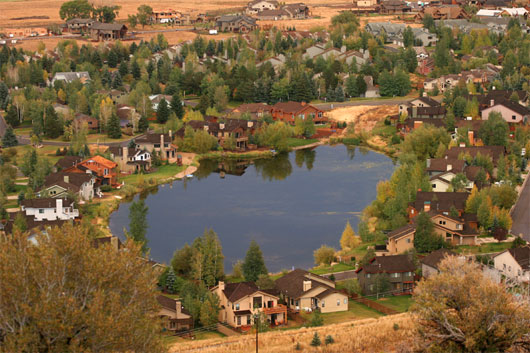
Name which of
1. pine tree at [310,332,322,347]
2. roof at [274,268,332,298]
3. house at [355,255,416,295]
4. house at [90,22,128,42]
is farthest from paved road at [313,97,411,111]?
pine tree at [310,332,322,347]

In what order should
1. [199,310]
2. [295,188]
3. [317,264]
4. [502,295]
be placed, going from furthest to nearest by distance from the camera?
[295,188] < [317,264] < [199,310] < [502,295]

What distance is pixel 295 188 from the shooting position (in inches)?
1912

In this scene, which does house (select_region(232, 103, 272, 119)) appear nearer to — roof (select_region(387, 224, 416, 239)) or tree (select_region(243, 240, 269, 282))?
roof (select_region(387, 224, 416, 239))

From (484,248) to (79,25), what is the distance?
68580mm

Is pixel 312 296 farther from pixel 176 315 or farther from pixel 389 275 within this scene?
pixel 176 315

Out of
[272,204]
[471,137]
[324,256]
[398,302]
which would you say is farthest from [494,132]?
[398,302]

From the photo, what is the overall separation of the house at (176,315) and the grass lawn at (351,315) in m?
3.77

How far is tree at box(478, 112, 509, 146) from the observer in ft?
167

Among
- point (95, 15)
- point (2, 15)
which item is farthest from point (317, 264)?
point (2, 15)

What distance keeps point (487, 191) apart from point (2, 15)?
87.5 meters

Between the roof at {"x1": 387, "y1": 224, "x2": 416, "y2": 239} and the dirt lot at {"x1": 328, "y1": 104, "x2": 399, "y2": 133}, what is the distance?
78.2 ft

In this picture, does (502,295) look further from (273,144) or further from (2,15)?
(2,15)

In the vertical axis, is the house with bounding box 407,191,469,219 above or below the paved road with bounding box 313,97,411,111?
above

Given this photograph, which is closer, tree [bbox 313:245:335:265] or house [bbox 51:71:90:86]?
tree [bbox 313:245:335:265]
